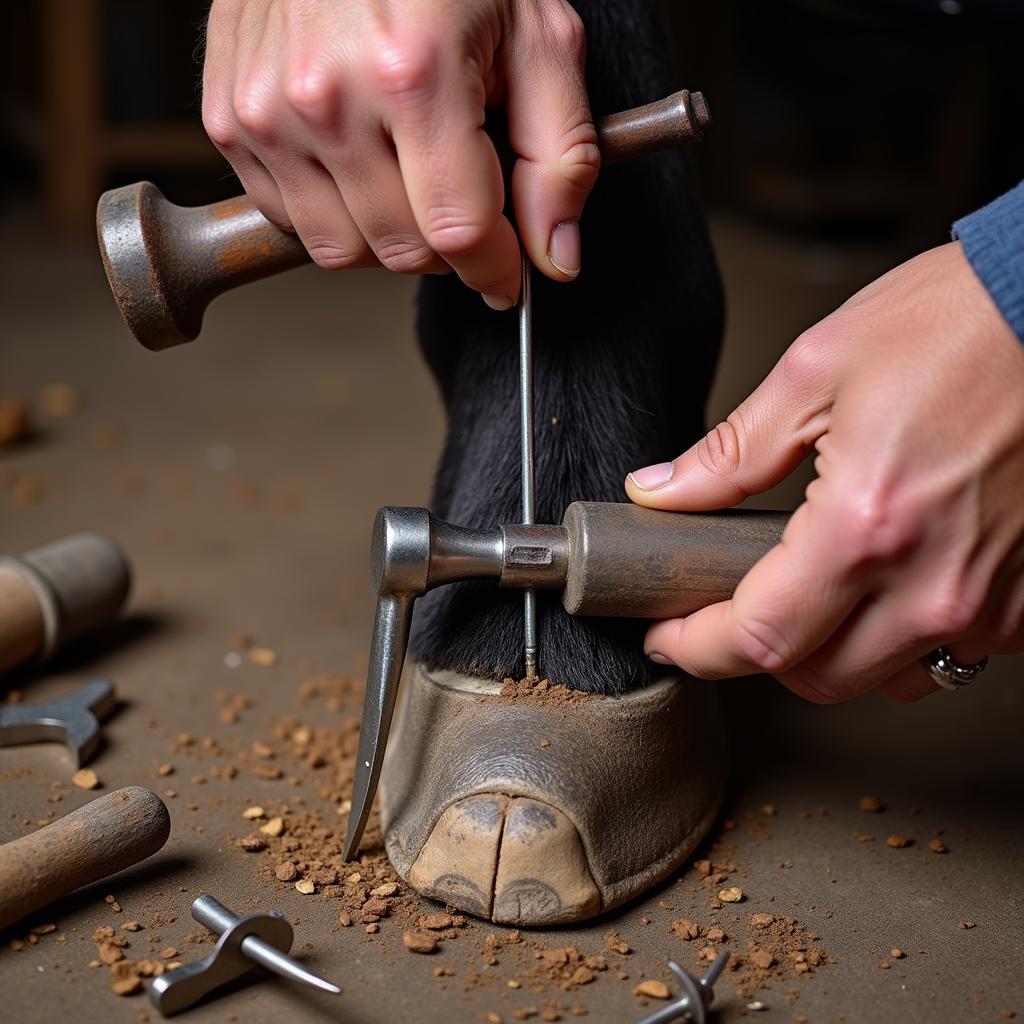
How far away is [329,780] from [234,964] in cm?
27

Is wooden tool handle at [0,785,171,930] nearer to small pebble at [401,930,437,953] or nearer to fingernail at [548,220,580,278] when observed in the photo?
small pebble at [401,930,437,953]

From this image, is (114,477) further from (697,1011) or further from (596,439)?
(697,1011)

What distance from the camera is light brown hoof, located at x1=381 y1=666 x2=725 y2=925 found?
32.2 inches

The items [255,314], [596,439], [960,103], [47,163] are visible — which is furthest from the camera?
[47,163]

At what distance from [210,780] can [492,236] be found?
485mm

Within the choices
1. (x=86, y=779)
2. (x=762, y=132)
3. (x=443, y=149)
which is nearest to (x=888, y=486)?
(x=443, y=149)

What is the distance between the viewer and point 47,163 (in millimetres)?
2877

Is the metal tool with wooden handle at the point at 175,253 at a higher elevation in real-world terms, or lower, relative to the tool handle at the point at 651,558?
higher

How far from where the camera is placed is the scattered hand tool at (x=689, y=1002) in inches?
29.0

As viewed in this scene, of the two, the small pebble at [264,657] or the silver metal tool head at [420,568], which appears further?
the small pebble at [264,657]

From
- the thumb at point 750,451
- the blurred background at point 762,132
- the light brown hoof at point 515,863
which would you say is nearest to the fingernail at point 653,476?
the thumb at point 750,451

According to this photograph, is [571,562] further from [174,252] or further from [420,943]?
[174,252]

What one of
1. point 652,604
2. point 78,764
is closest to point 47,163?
point 78,764

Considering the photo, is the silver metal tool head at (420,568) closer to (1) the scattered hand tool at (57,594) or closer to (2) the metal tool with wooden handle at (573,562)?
(2) the metal tool with wooden handle at (573,562)
